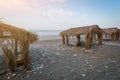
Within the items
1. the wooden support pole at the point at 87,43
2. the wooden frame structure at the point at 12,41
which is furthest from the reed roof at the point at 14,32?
the wooden support pole at the point at 87,43

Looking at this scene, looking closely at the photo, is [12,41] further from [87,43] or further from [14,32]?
[87,43]

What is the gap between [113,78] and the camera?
7.67 m

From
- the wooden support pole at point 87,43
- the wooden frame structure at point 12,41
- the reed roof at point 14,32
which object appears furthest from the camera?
the wooden support pole at point 87,43

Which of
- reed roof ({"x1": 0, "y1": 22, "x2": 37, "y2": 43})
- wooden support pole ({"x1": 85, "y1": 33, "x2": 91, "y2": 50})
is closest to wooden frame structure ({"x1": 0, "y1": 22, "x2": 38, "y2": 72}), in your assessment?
reed roof ({"x1": 0, "y1": 22, "x2": 37, "y2": 43})

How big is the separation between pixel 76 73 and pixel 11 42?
3641 millimetres

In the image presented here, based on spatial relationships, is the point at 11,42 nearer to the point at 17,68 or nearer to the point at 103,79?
the point at 17,68

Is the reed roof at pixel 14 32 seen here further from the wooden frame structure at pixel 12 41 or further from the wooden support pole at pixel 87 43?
the wooden support pole at pixel 87 43

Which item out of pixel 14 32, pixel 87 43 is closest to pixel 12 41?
pixel 14 32

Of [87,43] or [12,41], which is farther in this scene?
[87,43]

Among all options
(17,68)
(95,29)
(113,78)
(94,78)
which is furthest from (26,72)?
(95,29)

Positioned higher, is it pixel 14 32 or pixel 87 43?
pixel 14 32

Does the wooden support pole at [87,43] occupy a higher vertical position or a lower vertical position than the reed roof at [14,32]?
lower

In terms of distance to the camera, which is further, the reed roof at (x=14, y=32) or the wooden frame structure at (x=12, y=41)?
the wooden frame structure at (x=12, y=41)

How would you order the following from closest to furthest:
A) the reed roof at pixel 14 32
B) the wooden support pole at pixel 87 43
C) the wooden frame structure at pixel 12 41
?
the reed roof at pixel 14 32, the wooden frame structure at pixel 12 41, the wooden support pole at pixel 87 43
